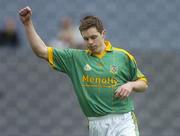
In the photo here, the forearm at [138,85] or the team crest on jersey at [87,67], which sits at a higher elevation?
the team crest on jersey at [87,67]

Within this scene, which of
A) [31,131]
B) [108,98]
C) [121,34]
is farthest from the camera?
[121,34]

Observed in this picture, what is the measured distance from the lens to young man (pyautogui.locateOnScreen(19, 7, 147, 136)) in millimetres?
8430

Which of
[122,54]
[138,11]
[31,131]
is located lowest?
[31,131]

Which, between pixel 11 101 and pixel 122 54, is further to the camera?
pixel 11 101

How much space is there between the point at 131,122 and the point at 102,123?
0.96 feet

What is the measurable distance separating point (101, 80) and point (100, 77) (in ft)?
0.10

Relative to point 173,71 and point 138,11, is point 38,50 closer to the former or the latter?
point 173,71

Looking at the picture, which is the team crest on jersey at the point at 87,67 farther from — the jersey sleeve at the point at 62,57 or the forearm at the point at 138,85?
the forearm at the point at 138,85

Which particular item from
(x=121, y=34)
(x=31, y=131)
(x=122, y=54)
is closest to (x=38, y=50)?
(x=122, y=54)

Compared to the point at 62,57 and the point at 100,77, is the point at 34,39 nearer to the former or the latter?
the point at 62,57

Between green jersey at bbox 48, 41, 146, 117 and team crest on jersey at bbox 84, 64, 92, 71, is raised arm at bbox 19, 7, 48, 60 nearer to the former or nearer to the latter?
green jersey at bbox 48, 41, 146, 117

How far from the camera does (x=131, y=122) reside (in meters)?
8.55

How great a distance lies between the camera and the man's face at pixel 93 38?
329 inches

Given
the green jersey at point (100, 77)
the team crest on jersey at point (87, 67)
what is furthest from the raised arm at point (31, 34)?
A: the team crest on jersey at point (87, 67)
